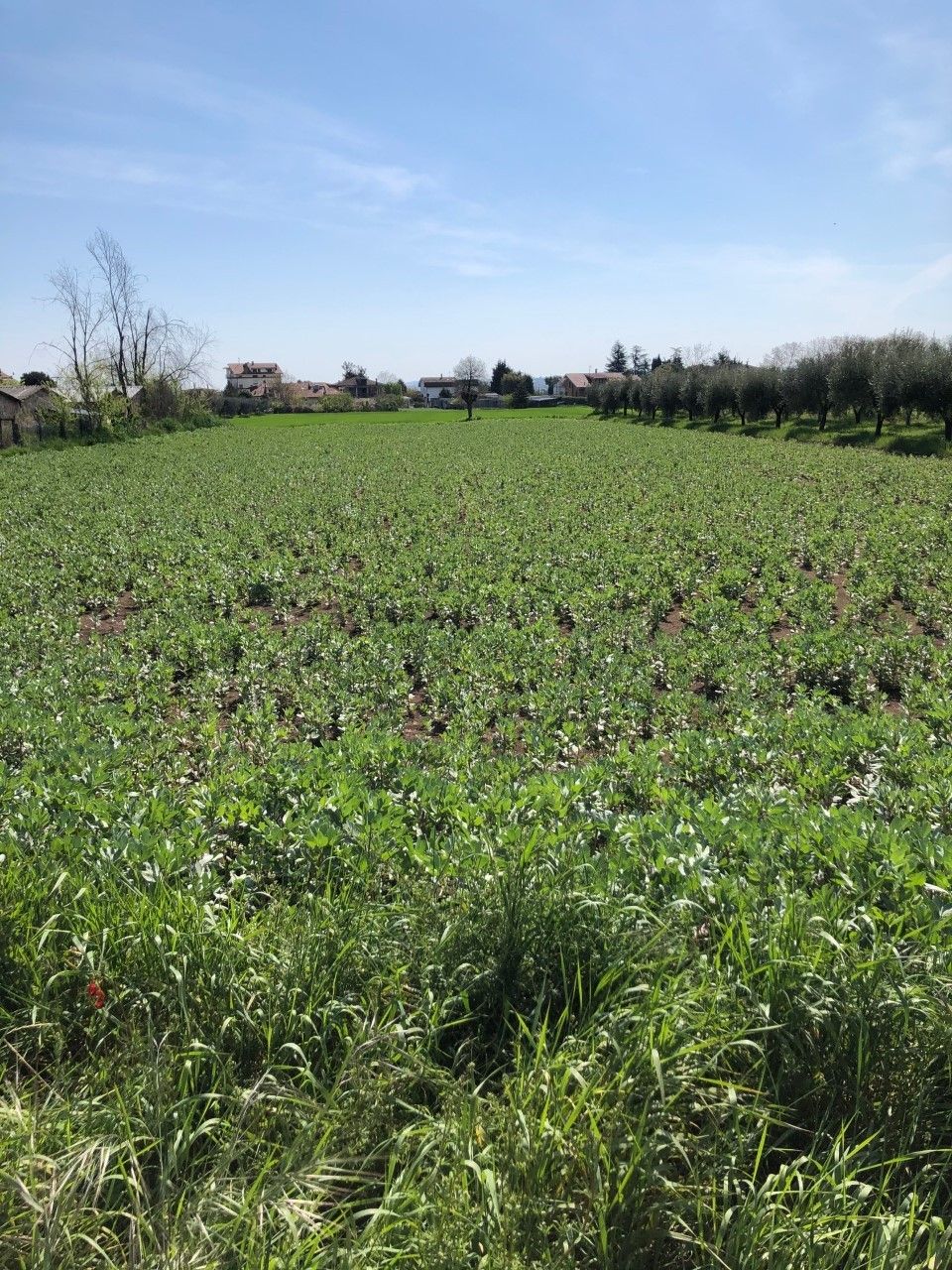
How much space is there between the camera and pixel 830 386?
55.6 m

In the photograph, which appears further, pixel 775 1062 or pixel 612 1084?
pixel 775 1062

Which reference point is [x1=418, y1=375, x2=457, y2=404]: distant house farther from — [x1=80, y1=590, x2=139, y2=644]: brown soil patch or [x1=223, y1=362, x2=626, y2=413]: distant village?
[x1=80, y1=590, x2=139, y2=644]: brown soil patch

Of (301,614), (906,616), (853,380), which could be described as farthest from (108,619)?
(853,380)

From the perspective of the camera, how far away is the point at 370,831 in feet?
14.6

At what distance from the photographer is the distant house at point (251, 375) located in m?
164

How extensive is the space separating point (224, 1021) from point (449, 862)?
54.9 inches

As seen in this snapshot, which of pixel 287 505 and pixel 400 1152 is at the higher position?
pixel 287 505

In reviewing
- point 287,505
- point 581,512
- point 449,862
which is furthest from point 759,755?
point 287,505

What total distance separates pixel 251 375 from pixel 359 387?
981 inches

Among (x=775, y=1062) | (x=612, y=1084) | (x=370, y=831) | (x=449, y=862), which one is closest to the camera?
(x=612, y=1084)

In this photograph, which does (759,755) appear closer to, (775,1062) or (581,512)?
(775,1062)

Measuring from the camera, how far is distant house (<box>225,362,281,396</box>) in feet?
539

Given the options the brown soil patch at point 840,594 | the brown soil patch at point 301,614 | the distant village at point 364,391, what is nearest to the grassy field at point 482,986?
the brown soil patch at point 301,614

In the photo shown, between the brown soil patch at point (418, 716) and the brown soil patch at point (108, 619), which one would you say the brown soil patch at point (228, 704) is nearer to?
the brown soil patch at point (418, 716)
